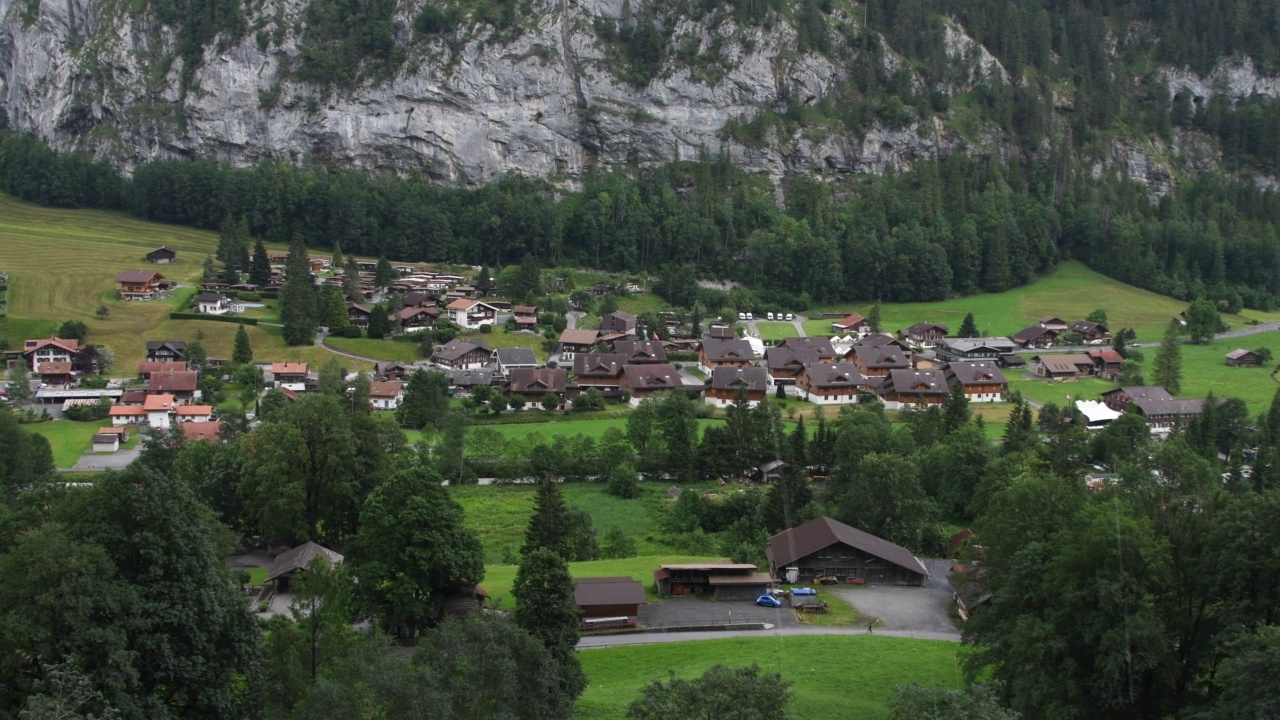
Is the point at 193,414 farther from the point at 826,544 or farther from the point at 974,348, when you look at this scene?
the point at 974,348

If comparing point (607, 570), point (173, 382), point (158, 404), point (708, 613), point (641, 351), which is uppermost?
point (641, 351)

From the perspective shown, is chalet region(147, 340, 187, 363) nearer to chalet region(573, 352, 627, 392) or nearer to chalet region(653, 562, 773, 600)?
chalet region(573, 352, 627, 392)

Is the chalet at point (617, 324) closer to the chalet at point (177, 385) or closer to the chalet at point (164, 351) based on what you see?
the chalet at point (164, 351)

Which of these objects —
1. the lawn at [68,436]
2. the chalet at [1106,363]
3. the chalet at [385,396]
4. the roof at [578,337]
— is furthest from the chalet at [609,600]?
the chalet at [1106,363]

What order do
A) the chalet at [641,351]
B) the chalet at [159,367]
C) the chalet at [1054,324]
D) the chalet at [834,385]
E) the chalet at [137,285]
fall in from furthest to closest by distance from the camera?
the chalet at [1054,324]
the chalet at [137,285]
the chalet at [641,351]
the chalet at [834,385]
the chalet at [159,367]

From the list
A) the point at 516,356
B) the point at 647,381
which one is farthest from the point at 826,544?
the point at 516,356

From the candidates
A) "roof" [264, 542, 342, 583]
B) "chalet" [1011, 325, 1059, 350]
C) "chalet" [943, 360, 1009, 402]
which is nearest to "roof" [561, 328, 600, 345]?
"chalet" [943, 360, 1009, 402]
